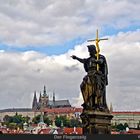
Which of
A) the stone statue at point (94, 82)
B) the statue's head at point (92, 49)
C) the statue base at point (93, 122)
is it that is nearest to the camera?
the statue base at point (93, 122)

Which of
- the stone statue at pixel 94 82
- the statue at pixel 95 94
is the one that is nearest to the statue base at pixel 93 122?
A: the statue at pixel 95 94

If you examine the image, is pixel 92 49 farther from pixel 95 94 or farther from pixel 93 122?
pixel 93 122

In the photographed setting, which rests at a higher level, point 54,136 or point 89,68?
point 89,68

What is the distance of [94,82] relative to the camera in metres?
22.2

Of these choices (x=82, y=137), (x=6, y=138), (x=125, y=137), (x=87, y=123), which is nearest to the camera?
(x=6, y=138)

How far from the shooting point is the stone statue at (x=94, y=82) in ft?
72.5

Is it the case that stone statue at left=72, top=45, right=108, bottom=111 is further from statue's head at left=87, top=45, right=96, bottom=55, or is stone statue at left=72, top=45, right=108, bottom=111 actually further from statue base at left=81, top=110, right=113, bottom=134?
statue base at left=81, top=110, right=113, bottom=134

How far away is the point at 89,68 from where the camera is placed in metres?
22.6

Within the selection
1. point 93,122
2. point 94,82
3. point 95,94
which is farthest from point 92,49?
point 93,122

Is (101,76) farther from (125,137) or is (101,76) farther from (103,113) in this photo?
(125,137)

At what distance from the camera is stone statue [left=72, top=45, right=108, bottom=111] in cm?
2211

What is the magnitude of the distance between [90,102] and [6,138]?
6.95m

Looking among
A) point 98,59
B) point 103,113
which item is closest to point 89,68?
point 98,59

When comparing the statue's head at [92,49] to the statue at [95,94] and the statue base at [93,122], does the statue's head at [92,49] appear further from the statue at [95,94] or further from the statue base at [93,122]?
the statue base at [93,122]
